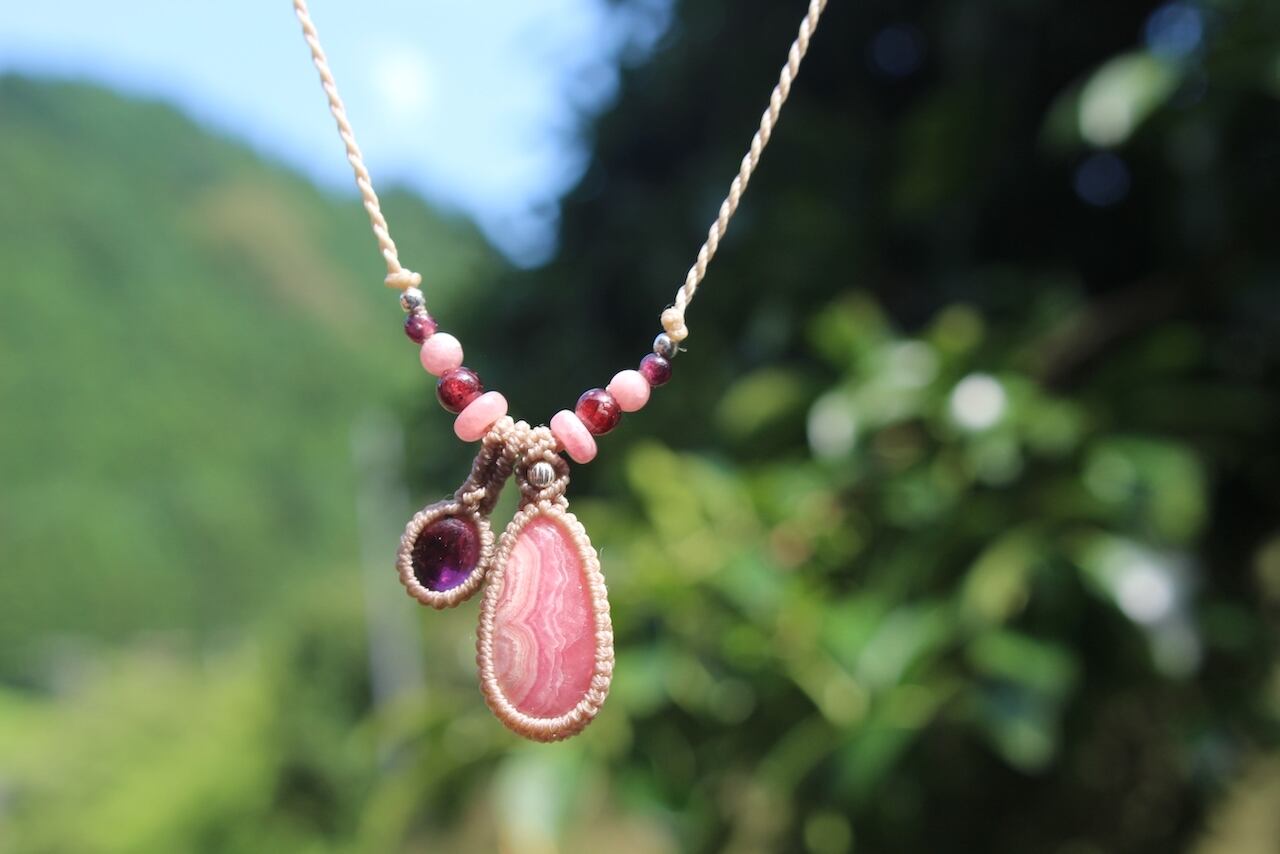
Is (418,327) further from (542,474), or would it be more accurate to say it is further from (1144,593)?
(1144,593)

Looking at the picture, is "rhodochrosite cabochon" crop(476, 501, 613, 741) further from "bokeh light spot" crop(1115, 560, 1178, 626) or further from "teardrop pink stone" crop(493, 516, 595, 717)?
"bokeh light spot" crop(1115, 560, 1178, 626)

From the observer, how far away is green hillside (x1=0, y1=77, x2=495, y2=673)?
1188cm

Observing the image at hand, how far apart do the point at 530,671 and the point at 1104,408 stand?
0.66 metres

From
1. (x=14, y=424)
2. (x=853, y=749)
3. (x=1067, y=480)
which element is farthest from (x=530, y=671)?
(x=14, y=424)

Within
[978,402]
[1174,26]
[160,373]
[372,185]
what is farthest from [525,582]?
[160,373]

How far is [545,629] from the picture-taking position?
425mm

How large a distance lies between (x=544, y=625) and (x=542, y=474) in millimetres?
51

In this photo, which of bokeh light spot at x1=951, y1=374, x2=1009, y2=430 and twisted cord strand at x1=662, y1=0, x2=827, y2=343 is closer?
twisted cord strand at x1=662, y1=0, x2=827, y2=343

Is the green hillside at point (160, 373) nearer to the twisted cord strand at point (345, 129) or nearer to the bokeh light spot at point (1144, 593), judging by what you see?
the bokeh light spot at point (1144, 593)

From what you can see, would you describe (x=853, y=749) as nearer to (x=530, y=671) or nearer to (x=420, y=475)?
(x=530, y=671)

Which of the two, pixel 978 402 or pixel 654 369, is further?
pixel 978 402

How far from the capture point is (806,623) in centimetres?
87

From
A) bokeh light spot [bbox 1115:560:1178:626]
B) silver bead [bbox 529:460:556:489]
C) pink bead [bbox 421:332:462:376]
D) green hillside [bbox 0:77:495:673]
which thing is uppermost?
green hillside [bbox 0:77:495:673]

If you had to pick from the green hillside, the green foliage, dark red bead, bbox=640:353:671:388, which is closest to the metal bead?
dark red bead, bbox=640:353:671:388
